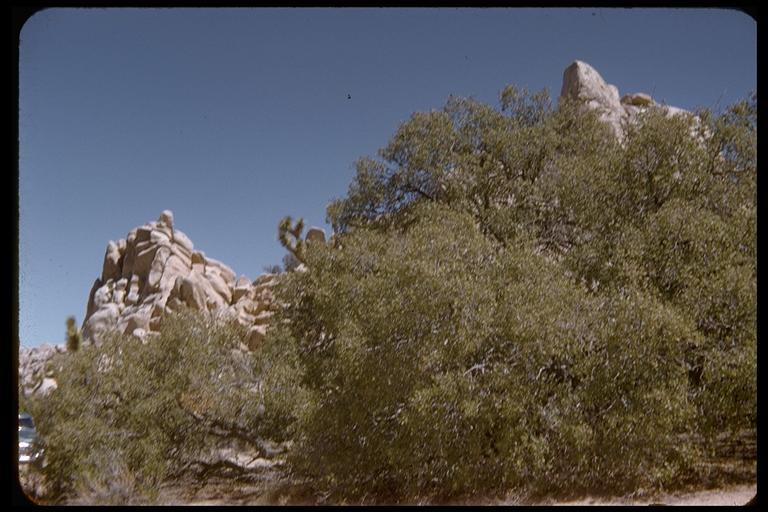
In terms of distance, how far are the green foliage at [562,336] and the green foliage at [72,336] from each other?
5821 mm

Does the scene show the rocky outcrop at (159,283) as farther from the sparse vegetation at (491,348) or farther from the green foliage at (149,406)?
the sparse vegetation at (491,348)

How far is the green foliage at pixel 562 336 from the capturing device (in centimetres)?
786

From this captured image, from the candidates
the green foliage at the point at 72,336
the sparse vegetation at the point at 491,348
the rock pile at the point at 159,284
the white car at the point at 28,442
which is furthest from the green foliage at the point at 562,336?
the rock pile at the point at 159,284

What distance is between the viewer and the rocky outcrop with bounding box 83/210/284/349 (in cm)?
3105

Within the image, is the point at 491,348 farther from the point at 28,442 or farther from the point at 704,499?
the point at 28,442

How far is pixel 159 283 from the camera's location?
33.6 metres

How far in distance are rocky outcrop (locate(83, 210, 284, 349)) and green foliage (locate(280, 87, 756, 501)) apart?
2005 centimetres

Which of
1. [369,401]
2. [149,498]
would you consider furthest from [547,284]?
[149,498]

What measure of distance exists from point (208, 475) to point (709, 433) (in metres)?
8.08

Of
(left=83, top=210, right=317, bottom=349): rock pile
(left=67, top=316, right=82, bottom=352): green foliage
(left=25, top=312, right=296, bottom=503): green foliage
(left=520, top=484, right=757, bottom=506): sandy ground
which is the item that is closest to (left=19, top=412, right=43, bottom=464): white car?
(left=25, top=312, right=296, bottom=503): green foliage

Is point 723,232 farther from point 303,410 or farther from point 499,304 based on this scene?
point 303,410

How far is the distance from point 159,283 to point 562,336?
28.9 meters

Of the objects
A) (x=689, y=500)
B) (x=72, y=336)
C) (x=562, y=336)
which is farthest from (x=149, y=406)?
(x=689, y=500)

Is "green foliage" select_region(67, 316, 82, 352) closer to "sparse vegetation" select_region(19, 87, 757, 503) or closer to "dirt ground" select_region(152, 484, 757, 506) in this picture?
"sparse vegetation" select_region(19, 87, 757, 503)
